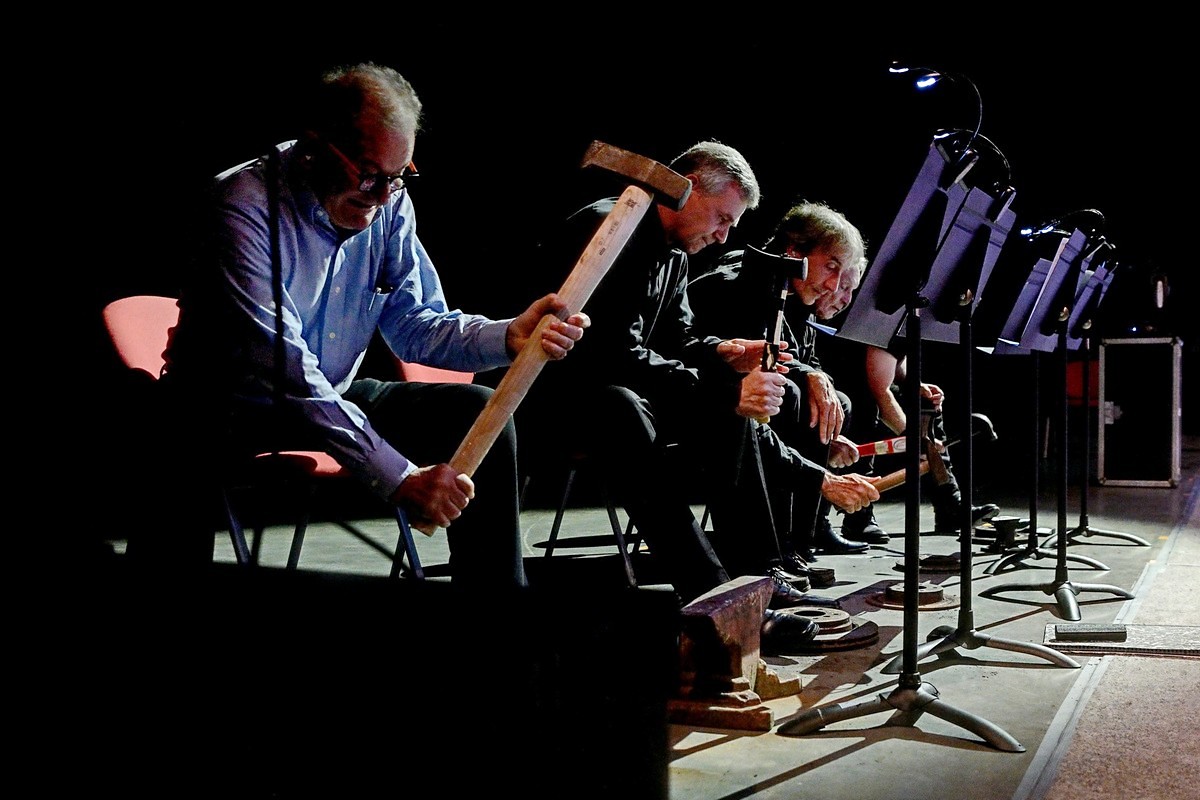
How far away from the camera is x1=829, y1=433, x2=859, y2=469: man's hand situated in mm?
3553

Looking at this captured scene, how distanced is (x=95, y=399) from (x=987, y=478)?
6114mm

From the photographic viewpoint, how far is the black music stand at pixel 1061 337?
3.13m

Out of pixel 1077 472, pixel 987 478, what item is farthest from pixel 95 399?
pixel 1077 472

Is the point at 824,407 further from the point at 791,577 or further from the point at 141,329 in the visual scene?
the point at 141,329

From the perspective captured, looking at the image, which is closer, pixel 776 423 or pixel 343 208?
pixel 343 208

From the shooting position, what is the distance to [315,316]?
2.03 m

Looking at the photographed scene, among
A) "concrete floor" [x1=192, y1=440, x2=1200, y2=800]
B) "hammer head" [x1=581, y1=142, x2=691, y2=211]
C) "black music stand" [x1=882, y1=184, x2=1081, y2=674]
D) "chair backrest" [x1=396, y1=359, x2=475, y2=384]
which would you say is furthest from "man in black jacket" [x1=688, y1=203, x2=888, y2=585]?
"hammer head" [x1=581, y1=142, x2=691, y2=211]

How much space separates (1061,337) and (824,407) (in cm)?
95

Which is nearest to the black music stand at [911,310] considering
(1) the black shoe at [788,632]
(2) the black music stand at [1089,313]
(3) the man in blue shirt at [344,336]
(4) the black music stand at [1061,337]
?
(1) the black shoe at [788,632]

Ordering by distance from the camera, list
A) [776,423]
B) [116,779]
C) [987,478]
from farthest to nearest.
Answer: [987,478]
[776,423]
[116,779]

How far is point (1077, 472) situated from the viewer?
23.8 feet

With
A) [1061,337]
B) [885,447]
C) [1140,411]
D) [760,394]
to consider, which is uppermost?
[1061,337]

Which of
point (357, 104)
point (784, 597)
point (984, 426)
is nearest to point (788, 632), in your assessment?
point (784, 597)

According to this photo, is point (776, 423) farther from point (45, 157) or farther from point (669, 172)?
point (45, 157)
